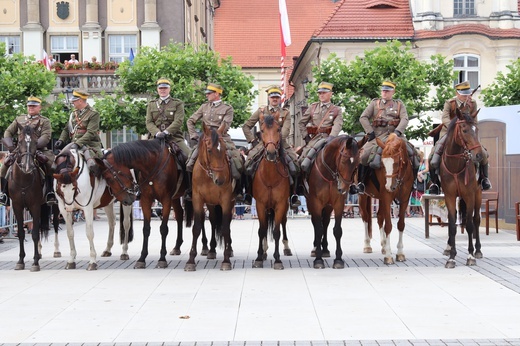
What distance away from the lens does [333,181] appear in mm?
14734

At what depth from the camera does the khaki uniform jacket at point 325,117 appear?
50.5 feet

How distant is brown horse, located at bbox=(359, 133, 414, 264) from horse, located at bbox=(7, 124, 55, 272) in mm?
5710

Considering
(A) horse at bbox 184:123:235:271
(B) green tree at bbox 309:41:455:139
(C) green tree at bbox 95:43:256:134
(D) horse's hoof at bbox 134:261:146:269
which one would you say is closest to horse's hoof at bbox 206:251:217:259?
(A) horse at bbox 184:123:235:271

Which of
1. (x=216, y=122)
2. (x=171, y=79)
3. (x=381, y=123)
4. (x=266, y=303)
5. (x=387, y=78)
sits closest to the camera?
(x=266, y=303)

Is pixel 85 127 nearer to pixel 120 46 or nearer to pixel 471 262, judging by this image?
pixel 471 262

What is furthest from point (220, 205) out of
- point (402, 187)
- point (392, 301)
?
point (392, 301)

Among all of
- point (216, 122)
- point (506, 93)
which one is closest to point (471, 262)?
point (216, 122)

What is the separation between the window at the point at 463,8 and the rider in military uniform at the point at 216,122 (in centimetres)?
3679

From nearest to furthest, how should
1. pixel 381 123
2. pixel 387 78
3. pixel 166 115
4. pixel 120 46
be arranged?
pixel 381 123 < pixel 166 115 < pixel 387 78 < pixel 120 46

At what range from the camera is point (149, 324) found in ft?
31.5

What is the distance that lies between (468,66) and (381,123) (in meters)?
35.1

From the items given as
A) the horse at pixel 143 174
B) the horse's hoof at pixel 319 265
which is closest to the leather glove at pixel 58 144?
the horse at pixel 143 174

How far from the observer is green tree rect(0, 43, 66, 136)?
34.3 m

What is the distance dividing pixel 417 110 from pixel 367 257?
2426cm
